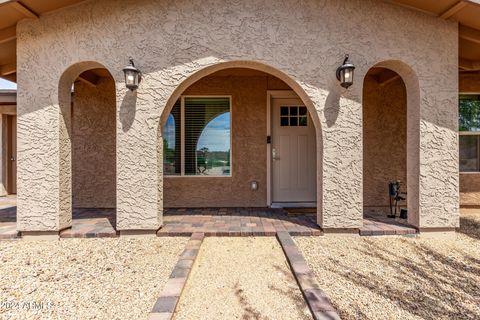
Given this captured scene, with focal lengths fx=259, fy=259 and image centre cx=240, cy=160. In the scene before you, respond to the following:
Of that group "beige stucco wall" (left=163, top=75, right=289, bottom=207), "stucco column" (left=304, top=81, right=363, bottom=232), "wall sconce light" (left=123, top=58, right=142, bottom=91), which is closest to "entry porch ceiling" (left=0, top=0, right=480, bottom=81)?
"wall sconce light" (left=123, top=58, right=142, bottom=91)

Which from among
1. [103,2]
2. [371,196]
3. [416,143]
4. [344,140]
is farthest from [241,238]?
[103,2]

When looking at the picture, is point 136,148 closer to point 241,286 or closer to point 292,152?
point 241,286

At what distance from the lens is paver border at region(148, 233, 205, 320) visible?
9.46ft

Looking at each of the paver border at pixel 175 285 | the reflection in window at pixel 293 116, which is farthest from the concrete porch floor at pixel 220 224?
the reflection in window at pixel 293 116

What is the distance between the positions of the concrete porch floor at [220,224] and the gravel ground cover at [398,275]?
0.34 m

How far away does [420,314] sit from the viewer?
9.78 ft

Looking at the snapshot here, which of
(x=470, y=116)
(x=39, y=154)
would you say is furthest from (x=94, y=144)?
(x=470, y=116)

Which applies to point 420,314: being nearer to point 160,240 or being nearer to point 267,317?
Result: point 267,317

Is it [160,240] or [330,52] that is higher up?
[330,52]

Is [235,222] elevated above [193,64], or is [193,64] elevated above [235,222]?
[193,64]

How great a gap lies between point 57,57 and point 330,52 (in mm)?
5526

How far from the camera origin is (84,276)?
386cm

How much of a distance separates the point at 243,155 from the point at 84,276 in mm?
5082

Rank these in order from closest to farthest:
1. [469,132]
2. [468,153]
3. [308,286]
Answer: [308,286]
[469,132]
[468,153]
